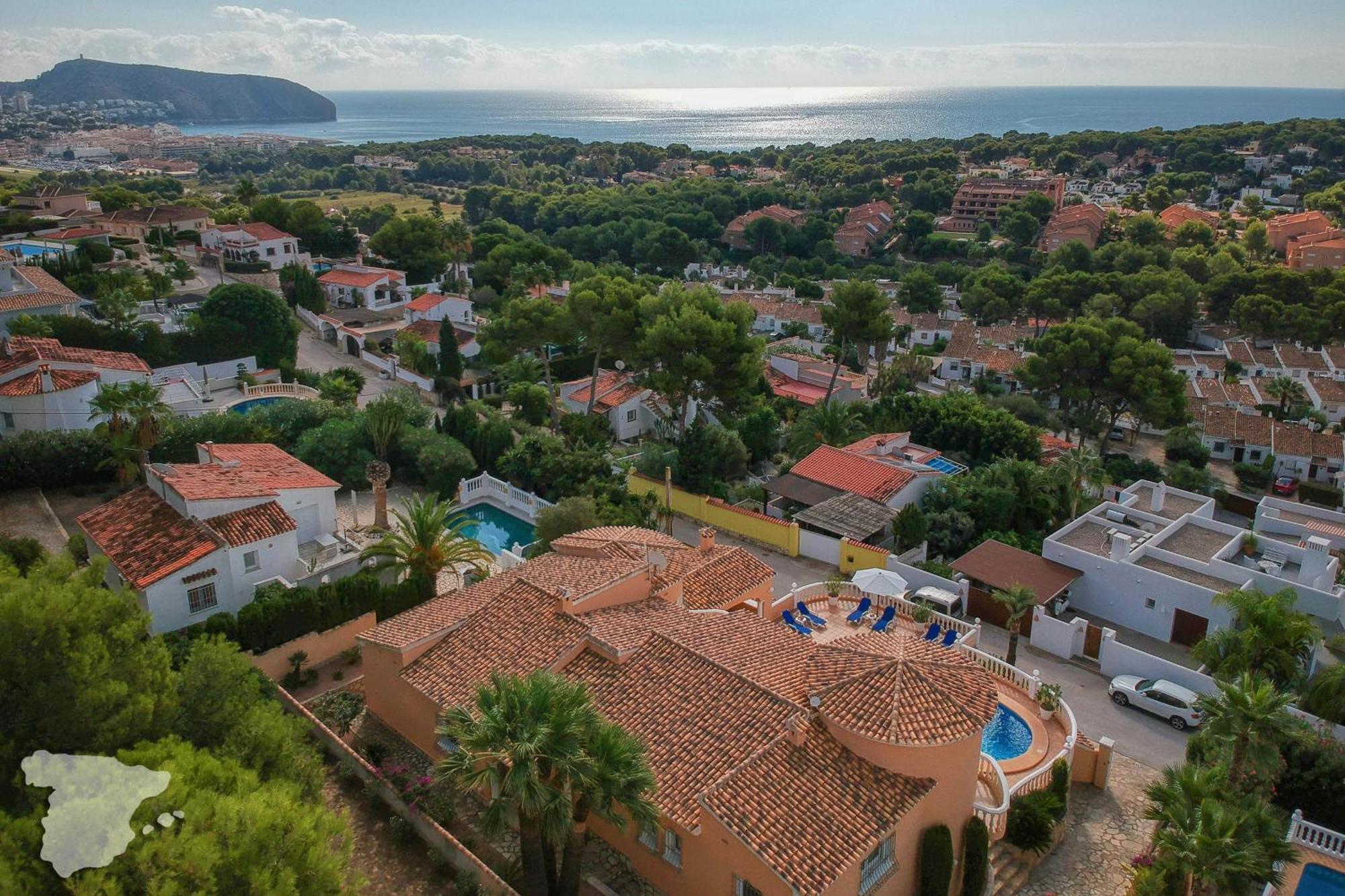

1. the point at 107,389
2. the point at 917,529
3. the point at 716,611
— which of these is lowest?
the point at 917,529

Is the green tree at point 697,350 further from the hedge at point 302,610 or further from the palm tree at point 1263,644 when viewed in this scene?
the palm tree at point 1263,644

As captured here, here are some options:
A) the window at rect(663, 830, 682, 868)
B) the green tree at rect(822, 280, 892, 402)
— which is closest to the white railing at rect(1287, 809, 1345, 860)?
the window at rect(663, 830, 682, 868)

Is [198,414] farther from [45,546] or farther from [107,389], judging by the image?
[45,546]

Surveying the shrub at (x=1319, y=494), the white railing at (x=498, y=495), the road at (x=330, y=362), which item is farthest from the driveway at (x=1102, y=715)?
the road at (x=330, y=362)

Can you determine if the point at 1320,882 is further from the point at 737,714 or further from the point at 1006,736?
the point at 737,714

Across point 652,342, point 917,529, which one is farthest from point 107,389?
point 917,529
